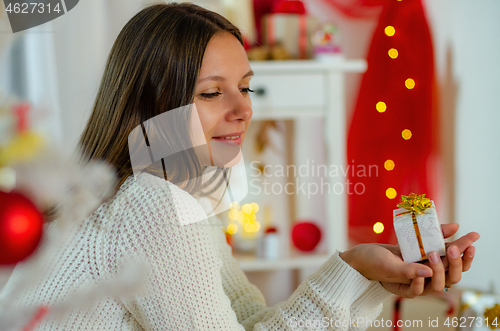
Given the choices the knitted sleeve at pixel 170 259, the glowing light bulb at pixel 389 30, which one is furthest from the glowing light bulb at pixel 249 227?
the knitted sleeve at pixel 170 259

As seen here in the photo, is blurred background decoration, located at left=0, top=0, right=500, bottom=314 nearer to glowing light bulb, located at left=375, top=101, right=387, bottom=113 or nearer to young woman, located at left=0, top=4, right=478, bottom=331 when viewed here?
glowing light bulb, located at left=375, top=101, right=387, bottom=113

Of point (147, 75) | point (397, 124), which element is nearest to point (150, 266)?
point (147, 75)

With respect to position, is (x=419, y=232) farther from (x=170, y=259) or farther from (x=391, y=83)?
(x=391, y=83)

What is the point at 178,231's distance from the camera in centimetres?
58

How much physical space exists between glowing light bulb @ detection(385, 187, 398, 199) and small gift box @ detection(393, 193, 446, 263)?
2.25 feet

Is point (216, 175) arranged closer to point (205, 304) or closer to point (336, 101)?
point (205, 304)

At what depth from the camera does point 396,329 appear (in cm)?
113

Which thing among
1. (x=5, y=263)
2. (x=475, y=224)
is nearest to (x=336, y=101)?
(x=475, y=224)

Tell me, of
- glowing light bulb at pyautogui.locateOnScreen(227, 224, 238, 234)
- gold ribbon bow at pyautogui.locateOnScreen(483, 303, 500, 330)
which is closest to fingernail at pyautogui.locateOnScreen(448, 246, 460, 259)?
gold ribbon bow at pyautogui.locateOnScreen(483, 303, 500, 330)

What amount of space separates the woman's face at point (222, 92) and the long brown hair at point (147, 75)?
0.07ft

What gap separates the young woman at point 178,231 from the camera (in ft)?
1.90

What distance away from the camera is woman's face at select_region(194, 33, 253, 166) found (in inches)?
27.9

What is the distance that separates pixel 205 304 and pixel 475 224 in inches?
38.4

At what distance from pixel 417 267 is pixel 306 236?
36.3 inches
